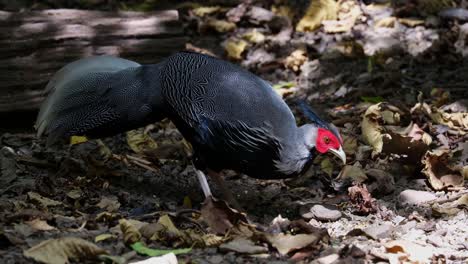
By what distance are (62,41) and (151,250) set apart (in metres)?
2.84

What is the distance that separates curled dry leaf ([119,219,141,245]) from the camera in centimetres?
374

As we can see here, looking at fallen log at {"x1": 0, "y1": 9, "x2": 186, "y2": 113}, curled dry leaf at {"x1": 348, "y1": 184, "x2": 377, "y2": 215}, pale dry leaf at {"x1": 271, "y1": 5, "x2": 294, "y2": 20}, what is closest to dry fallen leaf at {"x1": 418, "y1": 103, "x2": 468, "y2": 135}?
curled dry leaf at {"x1": 348, "y1": 184, "x2": 377, "y2": 215}

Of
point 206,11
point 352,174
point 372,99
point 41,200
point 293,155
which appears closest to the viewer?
point 41,200

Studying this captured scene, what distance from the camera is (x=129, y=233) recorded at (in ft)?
12.3

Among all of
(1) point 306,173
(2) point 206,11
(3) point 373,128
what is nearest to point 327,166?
(1) point 306,173

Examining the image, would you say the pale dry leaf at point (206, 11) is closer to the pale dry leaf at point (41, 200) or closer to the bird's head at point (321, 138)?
the bird's head at point (321, 138)

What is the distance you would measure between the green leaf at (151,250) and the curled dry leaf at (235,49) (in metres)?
3.85

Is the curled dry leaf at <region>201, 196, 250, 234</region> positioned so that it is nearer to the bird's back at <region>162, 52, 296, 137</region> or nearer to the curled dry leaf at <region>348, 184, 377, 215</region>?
the bird's back at <region>162, 52, 296, 137</region>

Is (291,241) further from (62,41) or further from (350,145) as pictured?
(62,41)

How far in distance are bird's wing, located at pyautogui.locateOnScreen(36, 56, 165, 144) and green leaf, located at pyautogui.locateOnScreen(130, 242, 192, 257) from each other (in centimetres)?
142

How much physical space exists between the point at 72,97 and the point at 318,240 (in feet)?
6.59

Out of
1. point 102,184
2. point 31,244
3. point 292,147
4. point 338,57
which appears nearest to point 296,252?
point 292,147

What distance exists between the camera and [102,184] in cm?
509

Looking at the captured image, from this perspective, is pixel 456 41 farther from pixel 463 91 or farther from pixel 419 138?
pixel 419 138
